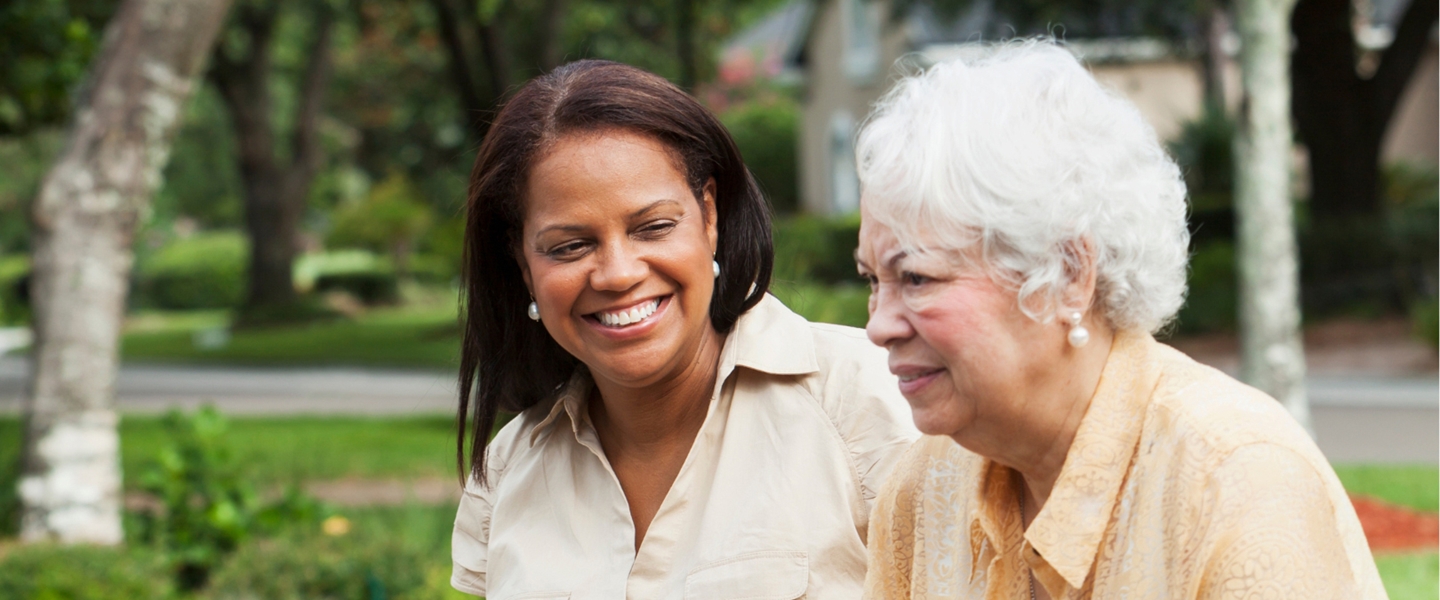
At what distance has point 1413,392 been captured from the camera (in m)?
12.6

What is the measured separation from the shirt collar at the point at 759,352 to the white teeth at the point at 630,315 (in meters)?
0.23

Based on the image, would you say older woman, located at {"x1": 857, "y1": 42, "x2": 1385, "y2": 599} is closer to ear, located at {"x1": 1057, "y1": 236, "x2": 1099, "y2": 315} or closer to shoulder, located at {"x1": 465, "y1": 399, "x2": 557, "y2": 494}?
ear, located at {"x1": 1057, "y1": 236, "x2": 1099, "y2": 315}

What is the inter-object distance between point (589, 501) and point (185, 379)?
18.3 metres

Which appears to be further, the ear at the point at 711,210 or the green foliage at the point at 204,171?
the green foliage at the point at 204,171

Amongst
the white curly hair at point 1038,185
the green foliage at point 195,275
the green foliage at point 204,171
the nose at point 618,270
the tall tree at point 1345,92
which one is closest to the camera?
the white curly hair at point 1038,185

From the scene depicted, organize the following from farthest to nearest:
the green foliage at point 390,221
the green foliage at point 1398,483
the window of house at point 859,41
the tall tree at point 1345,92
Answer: the green foliage at point 390,221, the window of house at point 859,41, the tall tree at point 1345,92, the green foliage at point 1398,483

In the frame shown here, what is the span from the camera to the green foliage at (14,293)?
32438 millimetres

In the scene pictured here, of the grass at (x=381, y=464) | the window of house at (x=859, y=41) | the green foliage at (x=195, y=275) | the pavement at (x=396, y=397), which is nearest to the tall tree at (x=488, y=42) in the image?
the pavement at (x=396, y=397)

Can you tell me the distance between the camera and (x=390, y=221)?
32969mm

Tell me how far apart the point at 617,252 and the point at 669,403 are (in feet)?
1.28

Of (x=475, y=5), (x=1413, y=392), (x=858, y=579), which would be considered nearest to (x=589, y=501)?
(x=858, y=579)

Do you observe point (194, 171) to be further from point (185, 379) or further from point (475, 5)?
point (475, 5)

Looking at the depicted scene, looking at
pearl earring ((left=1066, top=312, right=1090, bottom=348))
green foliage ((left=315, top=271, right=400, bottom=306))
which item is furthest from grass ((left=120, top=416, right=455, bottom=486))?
green foliage ((left=315, top=271, right=400, bottom=306))

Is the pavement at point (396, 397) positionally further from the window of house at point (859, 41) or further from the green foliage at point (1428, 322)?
the window of house at point (859, 41)
